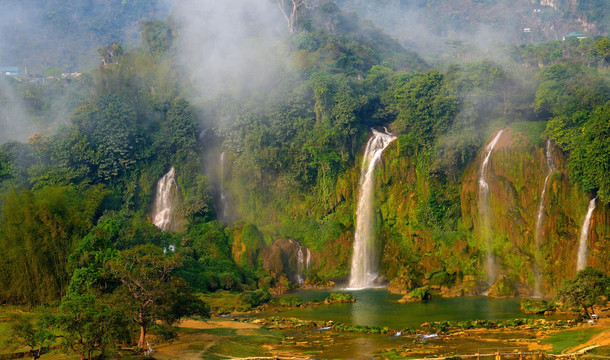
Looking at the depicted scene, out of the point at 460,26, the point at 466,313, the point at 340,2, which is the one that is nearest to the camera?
Result: the point at 466,313

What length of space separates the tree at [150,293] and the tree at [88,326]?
60.1 inches

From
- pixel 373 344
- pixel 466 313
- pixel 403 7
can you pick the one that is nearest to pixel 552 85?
pixel 466 313

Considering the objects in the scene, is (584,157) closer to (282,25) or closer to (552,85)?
(552,85)

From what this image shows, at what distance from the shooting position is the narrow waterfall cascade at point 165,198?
186ft

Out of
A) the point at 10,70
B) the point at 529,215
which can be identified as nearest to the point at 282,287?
the point at 529,215

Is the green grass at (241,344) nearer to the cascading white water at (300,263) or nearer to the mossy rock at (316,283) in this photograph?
the mossy rock at (316,283)

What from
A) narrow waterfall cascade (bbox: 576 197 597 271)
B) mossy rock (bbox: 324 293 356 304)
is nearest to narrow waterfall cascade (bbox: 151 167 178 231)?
mossy rock (bbox: 324 293 356 304)

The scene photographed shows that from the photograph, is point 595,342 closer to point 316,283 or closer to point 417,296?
point 417,296

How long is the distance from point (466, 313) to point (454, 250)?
10.6 m

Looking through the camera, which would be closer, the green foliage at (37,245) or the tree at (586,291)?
the tree at (586,291)

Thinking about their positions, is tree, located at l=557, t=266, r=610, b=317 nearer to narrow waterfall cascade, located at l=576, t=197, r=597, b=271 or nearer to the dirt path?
the dirt path

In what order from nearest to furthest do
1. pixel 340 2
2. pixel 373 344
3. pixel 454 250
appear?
pixel 373 344
pixel 454 250
pixel 340 2

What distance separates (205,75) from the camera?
67.5m

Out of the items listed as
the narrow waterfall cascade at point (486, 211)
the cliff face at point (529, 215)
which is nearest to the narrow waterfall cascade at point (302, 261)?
the cliff face at point (529, 215)
